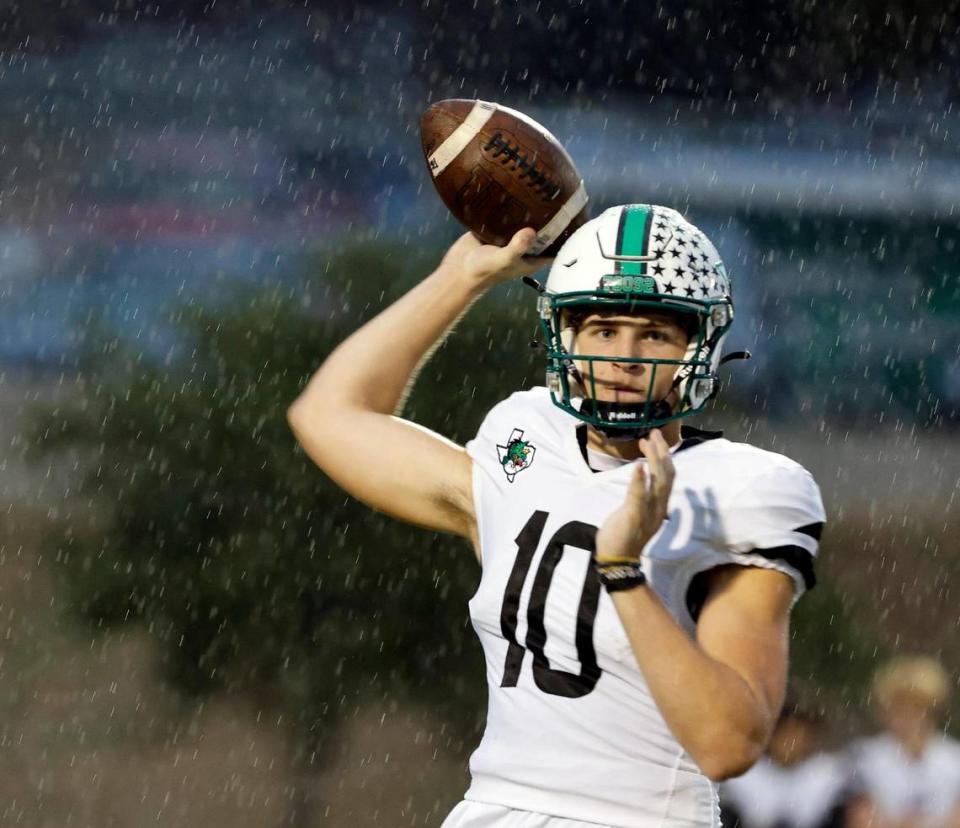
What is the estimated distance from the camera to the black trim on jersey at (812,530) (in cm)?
218

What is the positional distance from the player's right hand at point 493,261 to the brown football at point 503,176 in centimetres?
3

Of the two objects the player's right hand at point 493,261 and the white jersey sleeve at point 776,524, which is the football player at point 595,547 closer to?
the white jersey sleeve at point 776,524

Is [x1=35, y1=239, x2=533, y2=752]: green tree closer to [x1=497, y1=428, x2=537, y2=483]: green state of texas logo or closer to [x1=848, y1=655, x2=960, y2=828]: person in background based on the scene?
[x1=848, y1=655, x2=960, y2=828]: person in background

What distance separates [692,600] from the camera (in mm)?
2205

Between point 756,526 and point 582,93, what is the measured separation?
25.6 ft

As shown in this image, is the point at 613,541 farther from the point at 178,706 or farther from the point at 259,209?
the point at 259,209

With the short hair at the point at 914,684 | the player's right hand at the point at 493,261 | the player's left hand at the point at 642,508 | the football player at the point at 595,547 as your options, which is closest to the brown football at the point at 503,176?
the player's right hand at the point at 493,261

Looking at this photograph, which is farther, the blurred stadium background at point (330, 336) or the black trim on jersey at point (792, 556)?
the blurred stadium background at point (330, 336)

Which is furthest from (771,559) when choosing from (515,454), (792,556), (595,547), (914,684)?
(914,684)

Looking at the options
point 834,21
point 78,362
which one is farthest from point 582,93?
point 78,362

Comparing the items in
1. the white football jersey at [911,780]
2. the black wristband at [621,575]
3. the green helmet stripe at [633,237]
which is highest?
the green helmet stripe at [633,237]

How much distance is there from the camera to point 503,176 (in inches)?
107

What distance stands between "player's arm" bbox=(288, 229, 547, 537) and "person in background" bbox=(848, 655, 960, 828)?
Result: 10.6 ft

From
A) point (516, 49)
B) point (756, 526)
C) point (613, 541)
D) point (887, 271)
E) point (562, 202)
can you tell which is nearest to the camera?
point (613, 541)
